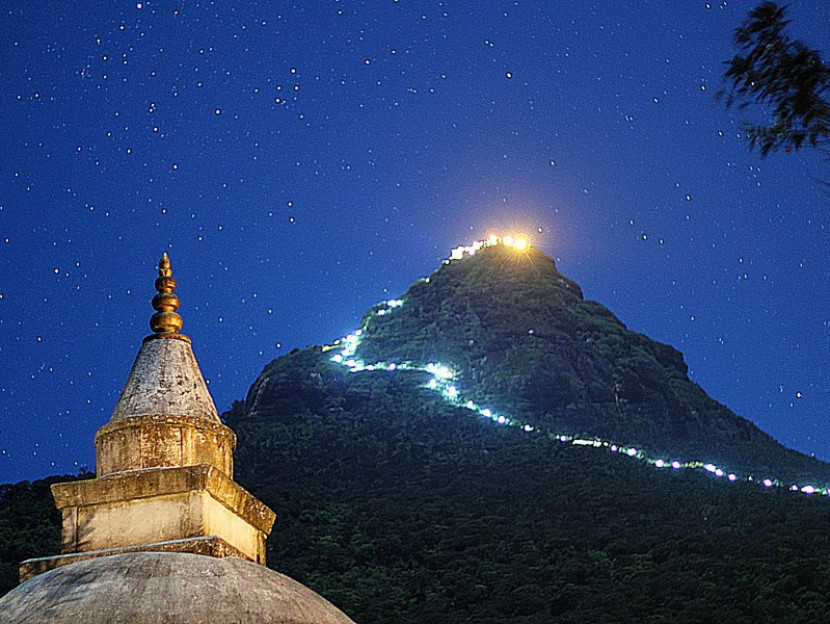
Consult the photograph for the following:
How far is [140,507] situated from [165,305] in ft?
4.34

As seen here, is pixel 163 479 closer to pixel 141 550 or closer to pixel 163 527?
pixel 163 527

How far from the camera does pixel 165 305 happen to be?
21.2 feet

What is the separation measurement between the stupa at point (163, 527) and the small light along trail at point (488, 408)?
134 ft

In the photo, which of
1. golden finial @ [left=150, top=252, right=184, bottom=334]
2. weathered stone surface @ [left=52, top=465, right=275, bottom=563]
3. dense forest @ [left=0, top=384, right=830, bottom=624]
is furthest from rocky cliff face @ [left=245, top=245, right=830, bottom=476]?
weathered stone surface @ [left=52, top=465, right=275, bottom=563]

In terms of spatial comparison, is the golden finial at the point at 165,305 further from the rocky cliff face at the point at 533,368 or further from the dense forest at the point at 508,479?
the rocky cliff face at the point at 533,368

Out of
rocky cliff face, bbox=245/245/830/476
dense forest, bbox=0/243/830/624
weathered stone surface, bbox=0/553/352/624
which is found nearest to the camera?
weathered stone surface, bbox=0/553/352/624

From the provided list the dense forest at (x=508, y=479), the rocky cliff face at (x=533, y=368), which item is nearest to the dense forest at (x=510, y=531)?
the dense forest at (x=508, y=479)

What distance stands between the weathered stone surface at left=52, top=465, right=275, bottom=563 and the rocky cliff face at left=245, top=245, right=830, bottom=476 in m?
50.3

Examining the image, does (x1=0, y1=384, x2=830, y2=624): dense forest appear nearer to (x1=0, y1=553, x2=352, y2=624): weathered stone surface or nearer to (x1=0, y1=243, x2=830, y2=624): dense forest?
(x1=0, y1=243, x2=830, y2=624): dense forest

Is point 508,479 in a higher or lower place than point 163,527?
higher

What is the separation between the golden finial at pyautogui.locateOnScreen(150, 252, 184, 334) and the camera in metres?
6.45

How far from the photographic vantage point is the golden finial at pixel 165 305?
6.45 metres

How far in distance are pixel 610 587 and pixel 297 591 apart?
23.2 m

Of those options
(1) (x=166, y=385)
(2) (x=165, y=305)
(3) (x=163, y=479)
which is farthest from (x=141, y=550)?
(2) (x=165, y=305)
